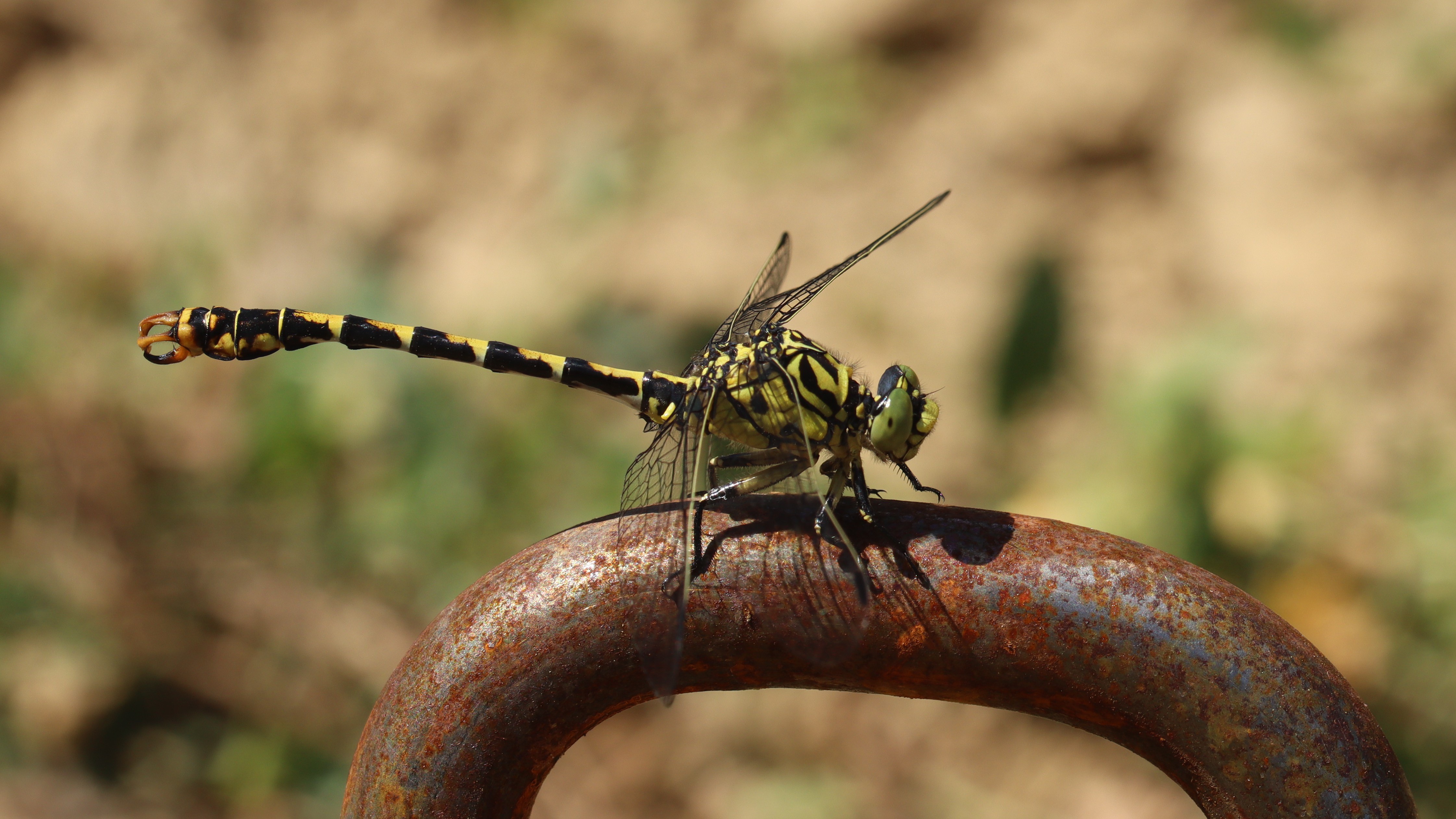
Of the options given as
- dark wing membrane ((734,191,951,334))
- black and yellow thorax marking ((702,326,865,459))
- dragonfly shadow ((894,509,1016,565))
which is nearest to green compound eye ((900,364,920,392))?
black and yellow thorax marking ((702,326,865,459))

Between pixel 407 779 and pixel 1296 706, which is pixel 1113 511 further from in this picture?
pixel 407 779

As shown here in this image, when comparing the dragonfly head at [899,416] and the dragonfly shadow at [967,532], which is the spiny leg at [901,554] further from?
the dragonfly head at [899,416]

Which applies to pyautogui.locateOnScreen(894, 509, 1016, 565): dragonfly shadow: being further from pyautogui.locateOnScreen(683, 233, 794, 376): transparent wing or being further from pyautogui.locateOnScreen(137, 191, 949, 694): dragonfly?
pyautogui.locateOnScreen(683, 233, 794, 376): transparent wing

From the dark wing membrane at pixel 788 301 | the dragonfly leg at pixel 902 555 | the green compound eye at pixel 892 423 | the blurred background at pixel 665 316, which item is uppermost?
the blurred background at pixel 665 316

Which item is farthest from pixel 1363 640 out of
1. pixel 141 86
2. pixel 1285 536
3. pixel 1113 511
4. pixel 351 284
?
pixel 141 86

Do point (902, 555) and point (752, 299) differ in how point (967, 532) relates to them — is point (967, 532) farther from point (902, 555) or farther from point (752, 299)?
point (752, 299)

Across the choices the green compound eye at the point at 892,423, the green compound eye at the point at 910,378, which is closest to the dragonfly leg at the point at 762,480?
the green compound eye at the point at 892,423

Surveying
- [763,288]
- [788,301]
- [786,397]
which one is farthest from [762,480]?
[763,288]
